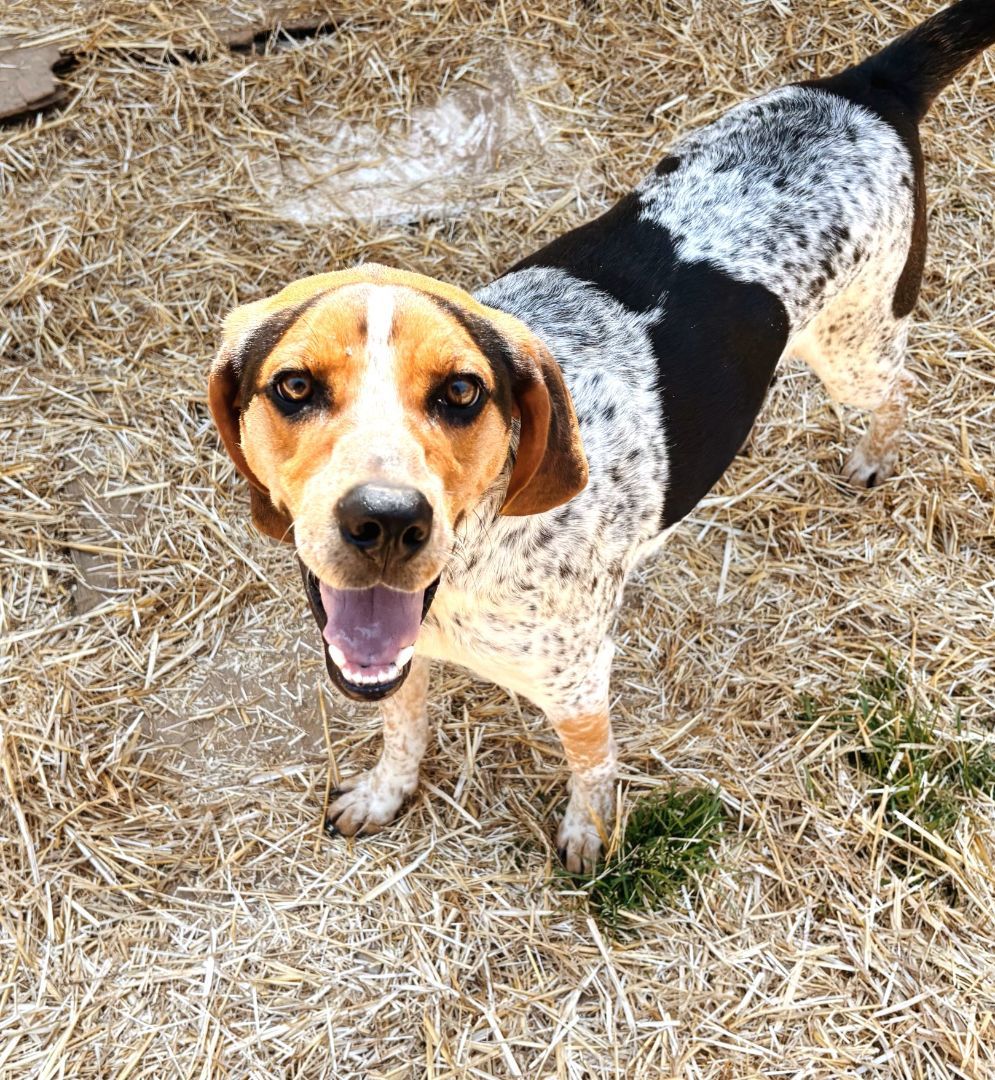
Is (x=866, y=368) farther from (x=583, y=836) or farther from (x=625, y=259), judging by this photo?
(x=583, y=836)

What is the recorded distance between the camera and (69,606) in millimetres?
4355

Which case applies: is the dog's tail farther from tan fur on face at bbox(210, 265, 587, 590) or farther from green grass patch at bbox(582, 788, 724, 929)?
green grass patch at bbox(582, 788, 724, 929)

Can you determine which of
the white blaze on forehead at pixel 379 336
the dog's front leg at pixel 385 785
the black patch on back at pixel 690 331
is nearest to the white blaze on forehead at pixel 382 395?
the white blaze on forehead at pixel 379 336

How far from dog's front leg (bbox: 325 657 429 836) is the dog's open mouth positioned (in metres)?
1.20

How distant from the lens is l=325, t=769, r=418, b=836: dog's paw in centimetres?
383

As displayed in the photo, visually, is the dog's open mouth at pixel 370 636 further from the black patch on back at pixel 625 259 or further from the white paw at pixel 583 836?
the white paw at pixel 583 836

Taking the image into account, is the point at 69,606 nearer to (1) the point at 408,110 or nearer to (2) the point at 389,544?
(2) the point at 389,544

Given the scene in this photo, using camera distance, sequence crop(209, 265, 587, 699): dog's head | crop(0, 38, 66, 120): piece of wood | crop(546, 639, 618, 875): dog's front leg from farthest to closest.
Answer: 1. crop(0, 38, 66, 120): piece of wood
2. crop(546, 639, 618, 875): dog's front leg
3. crop(209, 265, 587, 699): dog's head

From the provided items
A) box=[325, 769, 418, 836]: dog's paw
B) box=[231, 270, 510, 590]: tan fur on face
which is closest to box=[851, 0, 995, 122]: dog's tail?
box=[231, 270, 510, 590]: tan fur on face

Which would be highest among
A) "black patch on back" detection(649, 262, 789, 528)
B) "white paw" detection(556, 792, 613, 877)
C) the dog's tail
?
Result: the dog's tail

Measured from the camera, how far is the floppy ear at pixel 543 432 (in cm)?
261

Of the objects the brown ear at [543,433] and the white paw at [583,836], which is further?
the white paw at [583,836]

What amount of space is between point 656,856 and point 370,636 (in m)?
1.70

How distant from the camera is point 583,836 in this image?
12.3ft
